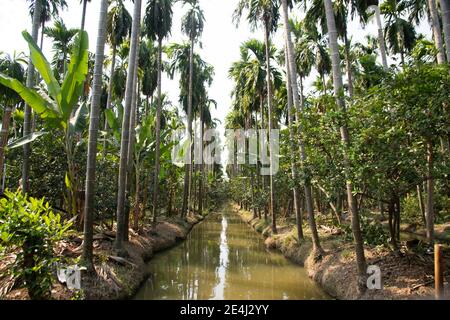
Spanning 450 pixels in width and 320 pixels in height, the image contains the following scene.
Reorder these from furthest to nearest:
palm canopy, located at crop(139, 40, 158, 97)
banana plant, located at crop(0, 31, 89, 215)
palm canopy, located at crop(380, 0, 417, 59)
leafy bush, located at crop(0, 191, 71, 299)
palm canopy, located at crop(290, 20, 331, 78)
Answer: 1. palm canopy, located at crop(139, 40, 158, 97)
2. palm canopy, located at crop(290, 20, 331, 78)
3. palm canopy, located at crop(380, 0, 417, 59)
4. banana plant, located at crop(0, 31, 89, 215)
5. leafy bush, located at crop(0, 191, 71, 299)

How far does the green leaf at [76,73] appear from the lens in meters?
9.28

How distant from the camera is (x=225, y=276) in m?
11.7

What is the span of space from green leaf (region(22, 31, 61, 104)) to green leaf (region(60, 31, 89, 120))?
0.27 meters

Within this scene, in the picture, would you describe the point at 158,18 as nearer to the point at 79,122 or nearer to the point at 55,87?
the point at 79,122

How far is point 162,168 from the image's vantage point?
20891 mm

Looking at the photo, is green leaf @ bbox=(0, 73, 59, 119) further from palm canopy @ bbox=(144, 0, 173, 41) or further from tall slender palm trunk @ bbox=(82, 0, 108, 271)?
palm canopy @ bbox=(144, 0, 173, 41)

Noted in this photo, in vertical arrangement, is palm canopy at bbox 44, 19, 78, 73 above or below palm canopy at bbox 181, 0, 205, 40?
below

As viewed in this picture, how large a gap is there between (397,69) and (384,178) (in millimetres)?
2719

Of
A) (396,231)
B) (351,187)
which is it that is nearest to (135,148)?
(351,187)

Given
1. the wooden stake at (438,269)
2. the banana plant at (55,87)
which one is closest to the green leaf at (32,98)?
the banana plant at (55,87)

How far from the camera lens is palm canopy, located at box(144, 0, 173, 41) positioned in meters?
17.3

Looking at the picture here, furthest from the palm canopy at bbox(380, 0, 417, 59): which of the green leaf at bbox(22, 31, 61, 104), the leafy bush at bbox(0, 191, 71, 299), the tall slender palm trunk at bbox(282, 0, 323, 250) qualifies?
the leafy bush at bbox(0, 191, 71, 299)

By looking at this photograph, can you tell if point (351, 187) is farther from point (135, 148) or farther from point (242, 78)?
point (242, 78)

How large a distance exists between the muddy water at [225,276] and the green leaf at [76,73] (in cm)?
600
